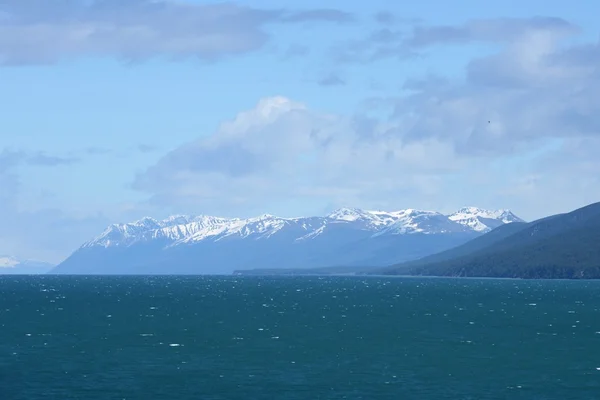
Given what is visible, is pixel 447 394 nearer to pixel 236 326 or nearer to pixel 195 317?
pixel 236 326

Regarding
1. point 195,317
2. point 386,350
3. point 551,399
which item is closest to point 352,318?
point 195,317

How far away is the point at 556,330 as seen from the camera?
140125 millimetres

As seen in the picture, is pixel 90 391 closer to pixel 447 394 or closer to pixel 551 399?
pixel 447 394

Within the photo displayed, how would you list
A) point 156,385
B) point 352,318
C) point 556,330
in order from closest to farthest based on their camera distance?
point 156,385 → point 556,330 → point 352,318

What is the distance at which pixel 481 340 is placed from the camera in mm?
124875

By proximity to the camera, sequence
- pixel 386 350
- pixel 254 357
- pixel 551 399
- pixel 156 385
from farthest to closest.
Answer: pixel 386 350 < pixel 254 357 < pixel 156 385 < pixel 551 399

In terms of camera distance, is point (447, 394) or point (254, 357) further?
point (254, 357)

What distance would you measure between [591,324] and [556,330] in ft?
37.8

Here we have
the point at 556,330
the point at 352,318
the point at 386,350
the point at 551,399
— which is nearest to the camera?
the point at 551,399

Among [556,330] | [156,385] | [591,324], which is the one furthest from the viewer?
[591,324]

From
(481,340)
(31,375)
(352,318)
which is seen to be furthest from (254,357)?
(352,318)

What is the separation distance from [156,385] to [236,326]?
62.7 m

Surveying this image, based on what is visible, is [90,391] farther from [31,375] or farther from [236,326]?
A: [236,326]

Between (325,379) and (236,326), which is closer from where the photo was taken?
(325,379)
